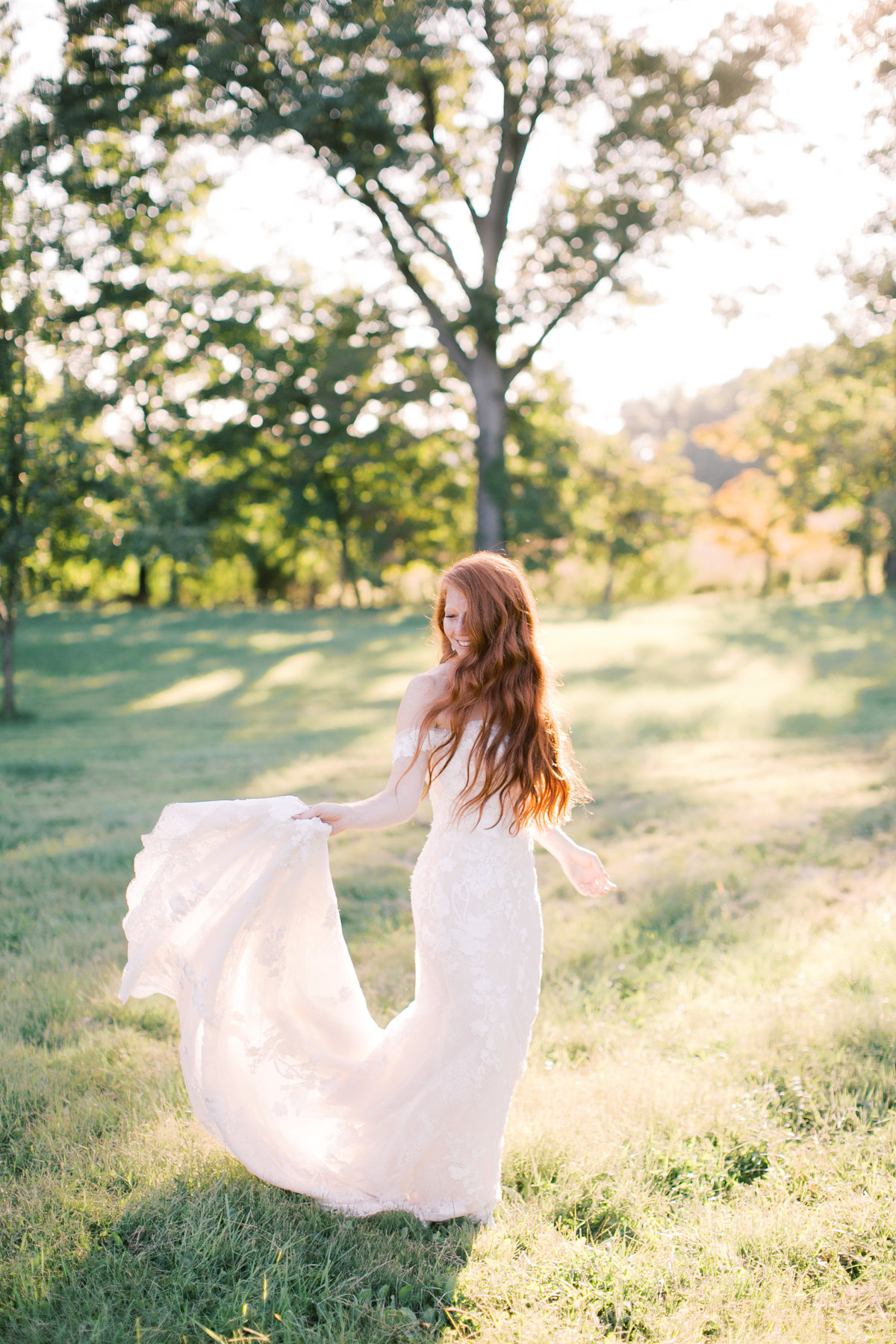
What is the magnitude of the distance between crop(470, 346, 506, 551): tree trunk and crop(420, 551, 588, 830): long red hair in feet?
56.2

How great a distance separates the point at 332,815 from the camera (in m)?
3.04

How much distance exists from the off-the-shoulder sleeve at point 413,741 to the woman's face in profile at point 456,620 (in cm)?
31

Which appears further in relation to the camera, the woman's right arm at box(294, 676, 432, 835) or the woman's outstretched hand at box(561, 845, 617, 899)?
the woman's outstretched hand at box(561, 845, 617, 899)

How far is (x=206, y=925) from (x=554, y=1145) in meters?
1.72

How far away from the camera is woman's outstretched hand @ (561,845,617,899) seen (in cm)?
341

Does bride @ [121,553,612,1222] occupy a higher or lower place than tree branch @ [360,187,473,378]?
lower

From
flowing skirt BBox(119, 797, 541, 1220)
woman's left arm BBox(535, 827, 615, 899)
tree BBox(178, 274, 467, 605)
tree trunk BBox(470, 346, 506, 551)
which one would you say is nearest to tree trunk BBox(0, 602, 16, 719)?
tree BBox(178, 274, 467, 605)

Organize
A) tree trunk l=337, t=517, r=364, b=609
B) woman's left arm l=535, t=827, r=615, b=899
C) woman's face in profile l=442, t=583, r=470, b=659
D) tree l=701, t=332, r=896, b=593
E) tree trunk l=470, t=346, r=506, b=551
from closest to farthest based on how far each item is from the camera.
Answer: woman's face in profile l=442, t=583, r=470, b=659 → woman's left arm l=535, t=827, r=615, b=899 → tree trunk l=470, t=346, r=506, b=551 → tree l=701, t=332, r=896, b=593 → tree trunk l=337, t=517, r=364, b=609

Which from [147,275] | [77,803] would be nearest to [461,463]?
[147,275]

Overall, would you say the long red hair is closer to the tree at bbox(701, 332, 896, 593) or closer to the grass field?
the grass field

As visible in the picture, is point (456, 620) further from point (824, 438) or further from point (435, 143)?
point (824, 438)

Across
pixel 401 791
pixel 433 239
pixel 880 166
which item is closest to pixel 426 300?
pixel 433 239

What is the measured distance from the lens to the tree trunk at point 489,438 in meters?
20.2

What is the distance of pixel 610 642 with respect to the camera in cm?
2152
